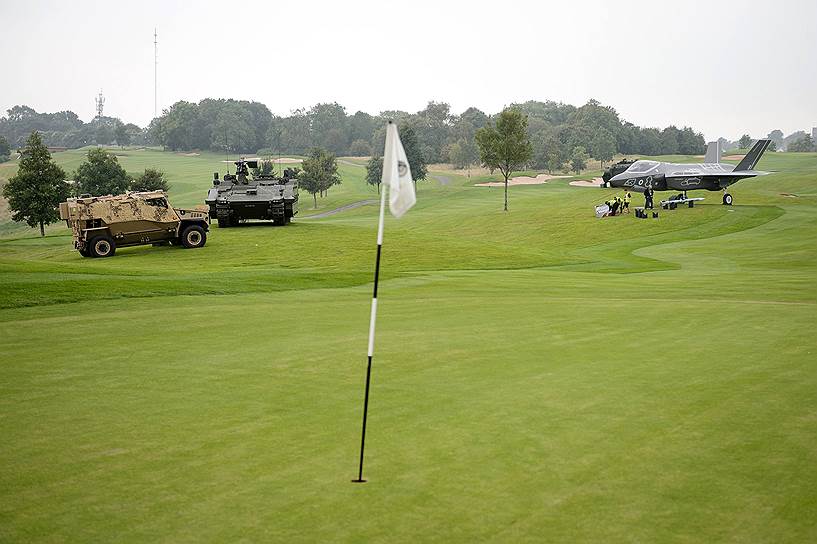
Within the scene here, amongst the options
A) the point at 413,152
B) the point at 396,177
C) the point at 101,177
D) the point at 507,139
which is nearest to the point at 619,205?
the point at 507,139

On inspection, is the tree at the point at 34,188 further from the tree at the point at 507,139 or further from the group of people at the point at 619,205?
the group of people at the point at 619,205

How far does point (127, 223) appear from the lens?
127 feet

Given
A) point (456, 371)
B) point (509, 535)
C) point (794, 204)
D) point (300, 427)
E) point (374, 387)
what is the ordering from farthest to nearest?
point (794, 204)
point (456, 371)
point (374, 387)
point (300, 427)
point (509, 535)

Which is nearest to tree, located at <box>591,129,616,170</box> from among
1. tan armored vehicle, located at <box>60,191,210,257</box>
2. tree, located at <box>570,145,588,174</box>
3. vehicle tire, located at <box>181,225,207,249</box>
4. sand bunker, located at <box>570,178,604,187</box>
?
tree, located at <box>570,145,588,174</box>

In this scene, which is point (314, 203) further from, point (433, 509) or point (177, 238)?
point (433, 509)

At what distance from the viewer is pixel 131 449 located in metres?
7.77

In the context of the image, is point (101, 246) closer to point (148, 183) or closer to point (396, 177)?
point (396, 177)

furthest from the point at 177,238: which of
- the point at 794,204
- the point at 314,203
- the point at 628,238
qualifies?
the point at 314,203

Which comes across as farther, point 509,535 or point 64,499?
point 64,499

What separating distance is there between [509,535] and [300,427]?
315 cm

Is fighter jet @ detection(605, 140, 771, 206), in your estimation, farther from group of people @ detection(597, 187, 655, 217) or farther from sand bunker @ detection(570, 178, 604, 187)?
sand bunker @ detection(570, 178, 604, 187)

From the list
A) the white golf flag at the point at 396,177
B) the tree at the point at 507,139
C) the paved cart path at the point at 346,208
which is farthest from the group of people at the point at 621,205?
the white golf flag at the point at 396,177

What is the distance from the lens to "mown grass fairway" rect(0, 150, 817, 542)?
6.29 meters

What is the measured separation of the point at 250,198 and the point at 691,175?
1303 inches
